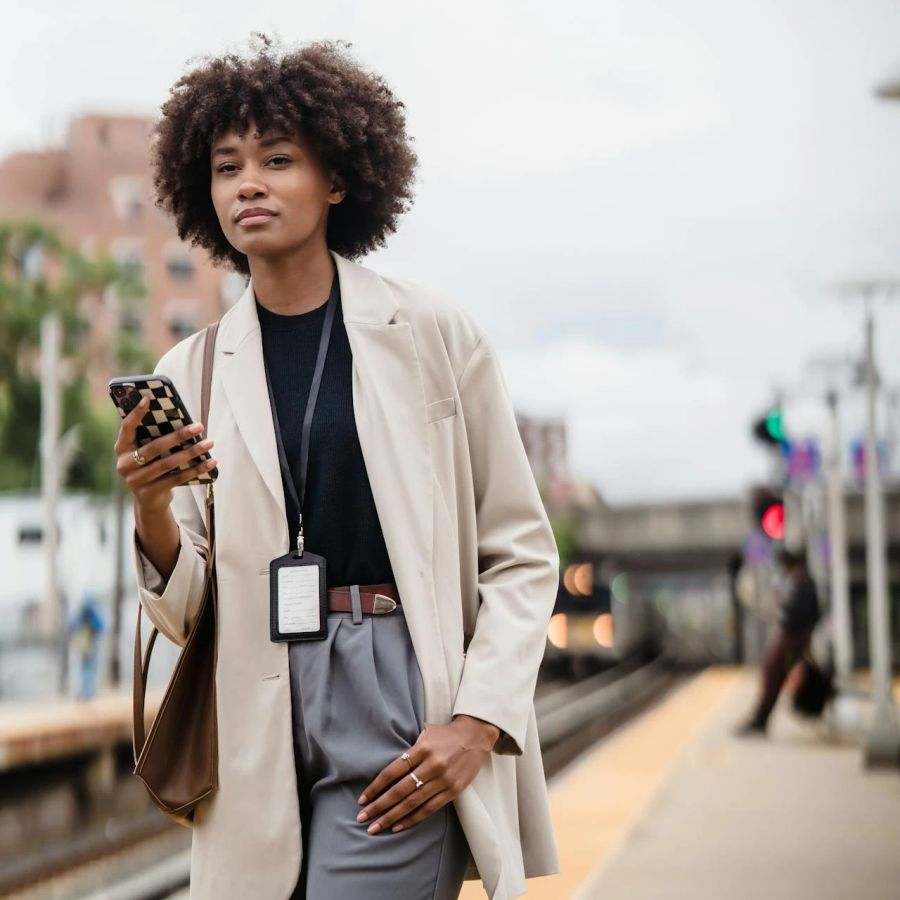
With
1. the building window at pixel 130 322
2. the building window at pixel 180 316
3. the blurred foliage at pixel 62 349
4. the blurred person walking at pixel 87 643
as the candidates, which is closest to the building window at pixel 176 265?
the building window at pixel 180 316

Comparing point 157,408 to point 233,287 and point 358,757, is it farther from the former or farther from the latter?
point 233,287

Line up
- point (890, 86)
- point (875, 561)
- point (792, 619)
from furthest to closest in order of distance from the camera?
point (792, 619)
point (875, 561)
point (890, 86)

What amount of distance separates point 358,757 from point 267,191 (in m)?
0.93

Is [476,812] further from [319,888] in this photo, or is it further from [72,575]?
[72,575]

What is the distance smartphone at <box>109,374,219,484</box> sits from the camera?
216 centimetres

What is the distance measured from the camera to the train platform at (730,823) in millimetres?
6645

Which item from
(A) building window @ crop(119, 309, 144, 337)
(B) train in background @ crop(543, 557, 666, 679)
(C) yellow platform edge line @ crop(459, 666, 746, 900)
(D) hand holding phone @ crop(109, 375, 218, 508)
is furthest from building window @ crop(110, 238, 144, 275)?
(D) hand holding phone @ crop(109, 375, 218, 508)

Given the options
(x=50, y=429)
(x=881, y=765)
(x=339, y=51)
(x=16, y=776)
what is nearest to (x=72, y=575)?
(x=50, y=429)

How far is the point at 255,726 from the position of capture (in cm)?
224

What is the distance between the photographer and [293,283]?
2.51 meters

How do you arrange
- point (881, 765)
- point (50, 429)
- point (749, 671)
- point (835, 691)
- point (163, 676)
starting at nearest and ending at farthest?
1. point (881, 765)
2. point (835, 691)
3. point (163, 676)
4. point (50, 429)
5. point (749, 671)

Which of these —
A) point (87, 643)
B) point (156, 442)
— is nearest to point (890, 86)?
point (156, 442)

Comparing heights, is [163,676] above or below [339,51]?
below

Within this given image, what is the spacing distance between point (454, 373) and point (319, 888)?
850 millimetres
